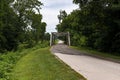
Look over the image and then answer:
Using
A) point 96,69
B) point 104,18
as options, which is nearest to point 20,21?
point 104,18

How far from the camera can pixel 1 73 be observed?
15.7 metres

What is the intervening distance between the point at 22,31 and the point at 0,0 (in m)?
24.0

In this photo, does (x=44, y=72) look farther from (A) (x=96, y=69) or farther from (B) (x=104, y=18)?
(B) (x=104, y=18)

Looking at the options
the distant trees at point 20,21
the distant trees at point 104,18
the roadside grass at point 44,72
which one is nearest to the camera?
the roadside grass at point 44,72

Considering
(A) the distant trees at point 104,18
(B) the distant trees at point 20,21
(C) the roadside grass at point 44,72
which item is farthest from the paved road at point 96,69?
(B) the distant trees at point 20,21

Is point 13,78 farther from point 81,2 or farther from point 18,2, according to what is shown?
point 18,2

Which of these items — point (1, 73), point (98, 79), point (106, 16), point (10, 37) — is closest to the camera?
point (98, 79)

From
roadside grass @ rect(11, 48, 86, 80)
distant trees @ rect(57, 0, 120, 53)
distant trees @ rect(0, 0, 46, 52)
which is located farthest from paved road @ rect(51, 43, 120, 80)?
distant trees @ rect(0, 0, 46, 52)

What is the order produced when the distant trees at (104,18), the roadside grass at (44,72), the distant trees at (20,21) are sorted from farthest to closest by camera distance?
1. the distant trees at (20,21)
2. the distant trees at (104,18)
3. the roadside grass at (44,72)

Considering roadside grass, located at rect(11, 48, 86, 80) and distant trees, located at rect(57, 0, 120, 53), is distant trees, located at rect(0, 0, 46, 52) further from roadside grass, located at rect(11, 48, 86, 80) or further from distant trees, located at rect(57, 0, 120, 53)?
roadside grass, located at rect(11, 48, 86, 80)

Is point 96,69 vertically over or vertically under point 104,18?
under

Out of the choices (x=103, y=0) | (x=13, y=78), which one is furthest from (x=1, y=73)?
(x=103, y=0)

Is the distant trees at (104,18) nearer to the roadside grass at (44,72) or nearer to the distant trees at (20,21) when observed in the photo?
the roadside grass at (44,72)

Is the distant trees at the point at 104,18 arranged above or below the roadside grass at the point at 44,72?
above
